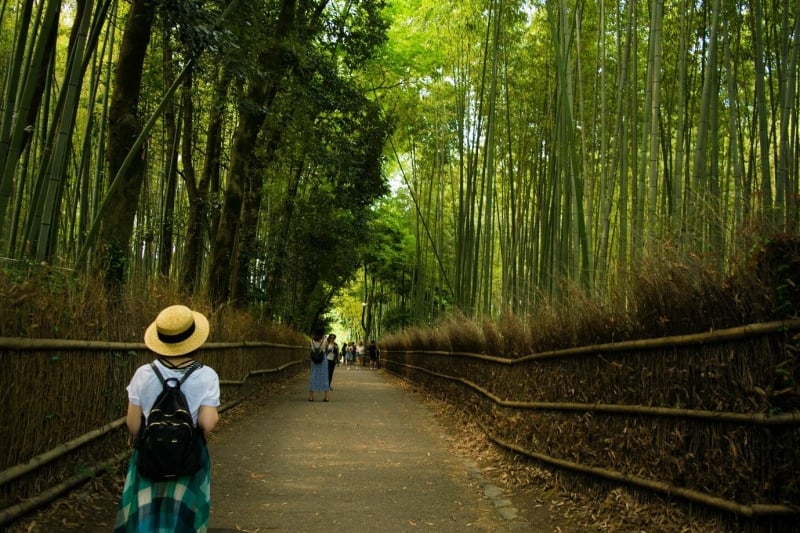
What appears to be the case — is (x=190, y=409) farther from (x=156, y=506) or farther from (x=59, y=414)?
(x=59, y=414)

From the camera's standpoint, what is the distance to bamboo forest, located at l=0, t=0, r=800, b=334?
16.8 feet

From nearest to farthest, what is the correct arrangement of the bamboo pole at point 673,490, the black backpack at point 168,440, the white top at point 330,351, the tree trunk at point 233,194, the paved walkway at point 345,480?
the black backpack at point 168,440
the bamboo pole at point 673,490
the paved walkway at point 345,480
the tree trunk at point 233,194
the white top at point 330,351

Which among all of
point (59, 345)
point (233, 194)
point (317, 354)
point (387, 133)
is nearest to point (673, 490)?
point (59, 345)

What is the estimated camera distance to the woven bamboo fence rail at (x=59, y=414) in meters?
3.46

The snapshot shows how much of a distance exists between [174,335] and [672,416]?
94.0 inches

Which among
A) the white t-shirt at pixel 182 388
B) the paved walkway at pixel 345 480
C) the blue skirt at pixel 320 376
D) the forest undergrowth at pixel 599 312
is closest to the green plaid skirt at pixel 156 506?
the white t-shirt at pixel 182 388

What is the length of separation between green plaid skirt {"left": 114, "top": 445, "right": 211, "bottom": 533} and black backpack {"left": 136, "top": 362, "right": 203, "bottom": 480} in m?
0.08

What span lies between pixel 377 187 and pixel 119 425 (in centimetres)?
950

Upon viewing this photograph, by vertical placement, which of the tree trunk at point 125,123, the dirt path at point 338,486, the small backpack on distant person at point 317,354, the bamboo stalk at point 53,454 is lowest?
the dirt path at point 338,486

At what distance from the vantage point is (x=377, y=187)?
14203mm

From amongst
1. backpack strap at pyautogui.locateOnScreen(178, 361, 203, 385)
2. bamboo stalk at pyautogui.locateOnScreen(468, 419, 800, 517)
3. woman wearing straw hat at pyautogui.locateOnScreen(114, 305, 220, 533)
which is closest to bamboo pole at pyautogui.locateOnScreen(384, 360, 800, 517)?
bamboo stalk at pyautogui.locateOnScreen(468, 419, 800, 517)

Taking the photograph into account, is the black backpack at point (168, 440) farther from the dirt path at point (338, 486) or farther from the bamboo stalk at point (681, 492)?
the bamboo stalk at point (681, 492)

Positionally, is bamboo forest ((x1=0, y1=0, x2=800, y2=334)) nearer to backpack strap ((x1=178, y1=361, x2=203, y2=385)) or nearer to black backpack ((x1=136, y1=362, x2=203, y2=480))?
backpack strap ((x1=178, y1=361, x2=203, y2=385))

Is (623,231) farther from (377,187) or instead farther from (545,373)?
(377,187)
